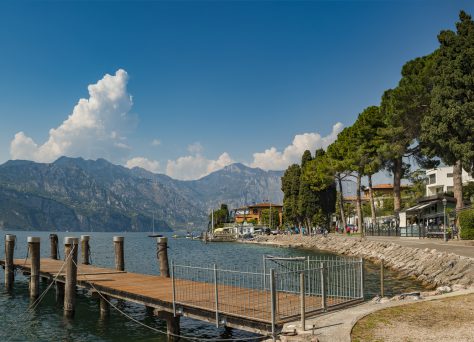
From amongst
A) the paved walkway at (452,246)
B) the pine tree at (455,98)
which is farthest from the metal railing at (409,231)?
the pine tree at (455,98)

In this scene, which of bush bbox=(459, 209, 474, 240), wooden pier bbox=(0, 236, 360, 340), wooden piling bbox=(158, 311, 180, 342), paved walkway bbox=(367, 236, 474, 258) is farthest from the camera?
bush bbox=(459, 209, 474, 240)

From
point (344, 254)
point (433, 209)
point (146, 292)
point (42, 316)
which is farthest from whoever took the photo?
point (433, 209)

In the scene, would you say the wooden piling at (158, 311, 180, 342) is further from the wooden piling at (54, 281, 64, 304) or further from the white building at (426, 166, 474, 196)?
the white building at (426, 166, 474, 196)

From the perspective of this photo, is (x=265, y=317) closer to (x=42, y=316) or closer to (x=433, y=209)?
(x=42, y=316)

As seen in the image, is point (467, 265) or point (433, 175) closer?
point (467, 265)

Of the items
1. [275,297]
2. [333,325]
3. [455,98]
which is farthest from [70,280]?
[455,98]

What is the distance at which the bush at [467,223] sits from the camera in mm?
38875

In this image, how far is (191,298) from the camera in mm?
16906

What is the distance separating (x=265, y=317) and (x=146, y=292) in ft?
23.8

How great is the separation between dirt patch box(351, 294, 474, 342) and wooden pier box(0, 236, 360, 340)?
182 cm

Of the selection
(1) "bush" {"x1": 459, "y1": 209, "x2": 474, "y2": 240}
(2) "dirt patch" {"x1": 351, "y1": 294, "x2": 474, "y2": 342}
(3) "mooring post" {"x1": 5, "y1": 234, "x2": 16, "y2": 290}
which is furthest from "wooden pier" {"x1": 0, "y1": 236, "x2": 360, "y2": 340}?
(1) "bush" {"x1": 459, "y1": 209, "x2": 474, "y2": 240}

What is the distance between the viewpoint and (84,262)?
32.6 meters

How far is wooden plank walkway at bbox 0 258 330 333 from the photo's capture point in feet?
45.3

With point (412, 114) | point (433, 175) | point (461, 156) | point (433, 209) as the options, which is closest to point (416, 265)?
point (461, 156)
